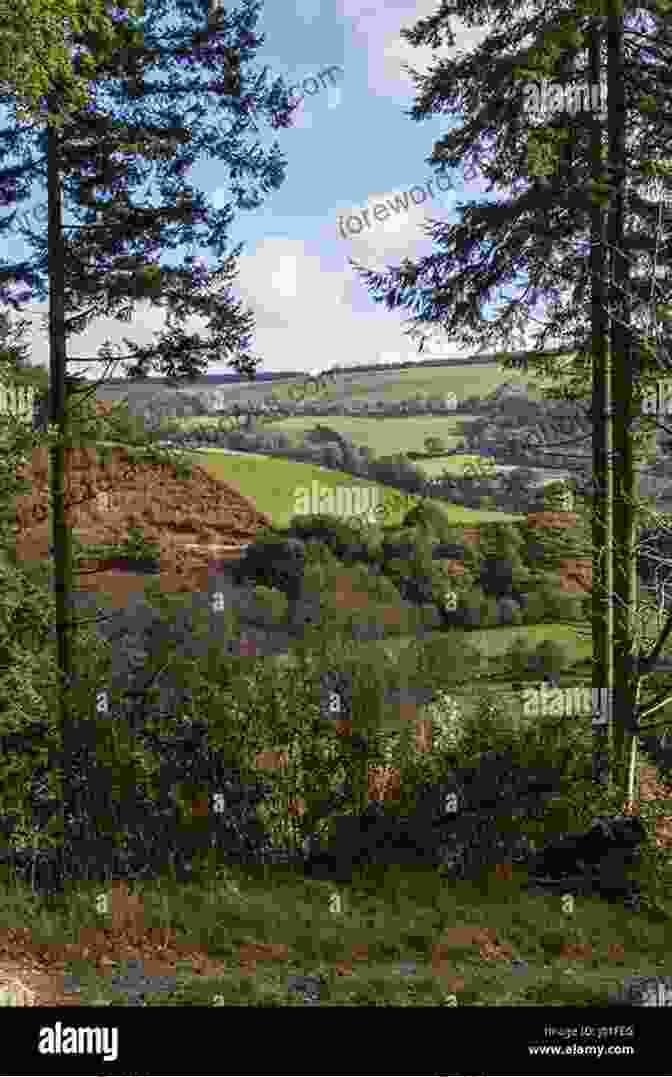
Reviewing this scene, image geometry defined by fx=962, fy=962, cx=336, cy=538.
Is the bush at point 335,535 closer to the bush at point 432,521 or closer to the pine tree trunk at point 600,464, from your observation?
the bush at point 432,521

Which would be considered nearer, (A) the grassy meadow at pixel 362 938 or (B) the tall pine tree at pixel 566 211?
(A) the grassy meadow at pixel 362 938

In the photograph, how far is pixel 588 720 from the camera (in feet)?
35.9

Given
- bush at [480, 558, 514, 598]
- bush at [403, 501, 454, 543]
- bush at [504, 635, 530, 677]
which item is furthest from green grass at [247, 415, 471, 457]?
bush at [504, 635, 530, 677]

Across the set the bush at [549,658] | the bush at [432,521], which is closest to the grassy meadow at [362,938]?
the bush at [549,658]

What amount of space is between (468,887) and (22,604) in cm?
525

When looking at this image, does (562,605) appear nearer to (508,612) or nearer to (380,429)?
(508,612)

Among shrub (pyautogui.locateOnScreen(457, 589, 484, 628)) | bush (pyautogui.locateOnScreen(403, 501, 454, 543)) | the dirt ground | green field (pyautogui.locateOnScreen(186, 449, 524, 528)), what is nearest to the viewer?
the dirt ground

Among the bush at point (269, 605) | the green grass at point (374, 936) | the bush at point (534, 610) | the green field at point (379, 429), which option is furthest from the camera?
the green field at point (379, 429)

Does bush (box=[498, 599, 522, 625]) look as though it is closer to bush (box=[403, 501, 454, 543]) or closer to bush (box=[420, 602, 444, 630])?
bush (box=[420, 602, 444, 630])

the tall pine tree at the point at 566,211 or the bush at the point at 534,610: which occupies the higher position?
the tall pine tree at the point at 566,211

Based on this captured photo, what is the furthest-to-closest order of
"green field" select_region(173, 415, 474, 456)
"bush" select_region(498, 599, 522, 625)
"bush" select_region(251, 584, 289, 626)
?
"green field" select_region(173, 415, 474, 456)
"bush" select_region(498, 599, 522, 625)
"bush" select_region(251, 584, 289, 626)

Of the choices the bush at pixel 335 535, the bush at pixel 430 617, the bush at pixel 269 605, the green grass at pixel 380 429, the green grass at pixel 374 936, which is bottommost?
the green grass at pixel 374 936

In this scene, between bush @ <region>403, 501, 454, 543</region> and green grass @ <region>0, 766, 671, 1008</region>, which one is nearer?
green grass @ <region>0, 766, 671, 1008</region>

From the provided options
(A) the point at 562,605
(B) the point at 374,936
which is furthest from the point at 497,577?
(B) the point at 374,936
